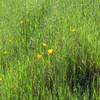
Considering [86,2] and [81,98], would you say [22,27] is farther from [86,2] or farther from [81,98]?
[81,98]

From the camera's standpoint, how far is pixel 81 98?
6.17 ft

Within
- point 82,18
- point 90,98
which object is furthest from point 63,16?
point 90,98

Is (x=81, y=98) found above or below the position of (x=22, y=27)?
below

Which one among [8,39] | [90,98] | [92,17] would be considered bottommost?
[90,98]

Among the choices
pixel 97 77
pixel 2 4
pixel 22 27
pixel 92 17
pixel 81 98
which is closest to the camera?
pixel 81 98

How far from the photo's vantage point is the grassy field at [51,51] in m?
1.95

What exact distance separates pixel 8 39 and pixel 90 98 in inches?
45.4

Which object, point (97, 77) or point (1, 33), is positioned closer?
point (97, 77)

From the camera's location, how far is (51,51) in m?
2.27

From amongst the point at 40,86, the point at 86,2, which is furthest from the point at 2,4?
the point at 40,86

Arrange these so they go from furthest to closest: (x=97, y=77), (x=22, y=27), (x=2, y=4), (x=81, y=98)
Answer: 1. (x=2, y=4)
2. (x=22, y=27)
3. (x=97, y=77)
4. (x=81, y=98)

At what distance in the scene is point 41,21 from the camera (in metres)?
3.07

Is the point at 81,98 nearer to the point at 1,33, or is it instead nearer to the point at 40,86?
the point at 40,86

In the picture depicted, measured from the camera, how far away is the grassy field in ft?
6.40
